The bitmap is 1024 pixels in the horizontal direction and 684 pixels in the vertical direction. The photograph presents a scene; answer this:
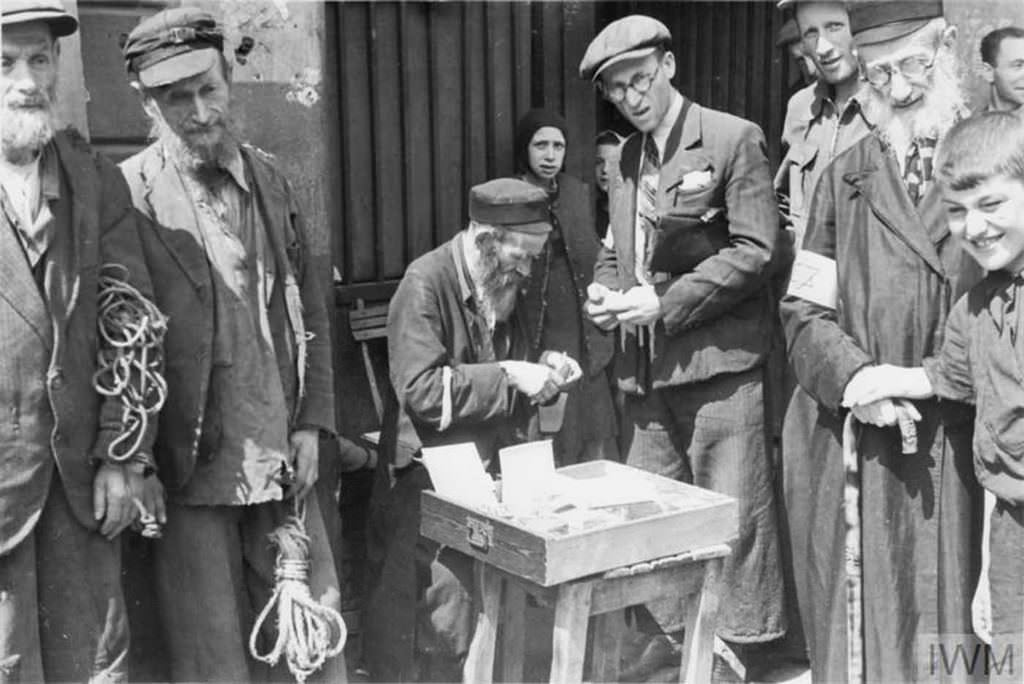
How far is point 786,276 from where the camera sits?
4.31 m

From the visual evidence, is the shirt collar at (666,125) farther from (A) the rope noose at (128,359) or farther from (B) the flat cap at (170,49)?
(A) the rope noose at (128,359)

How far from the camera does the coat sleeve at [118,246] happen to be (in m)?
3.14

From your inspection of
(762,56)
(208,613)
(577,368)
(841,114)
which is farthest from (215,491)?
(762,56)

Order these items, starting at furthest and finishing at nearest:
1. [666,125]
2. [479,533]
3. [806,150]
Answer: [806,150]
[666,125]
[479,533]

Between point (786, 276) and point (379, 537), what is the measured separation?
166 cm

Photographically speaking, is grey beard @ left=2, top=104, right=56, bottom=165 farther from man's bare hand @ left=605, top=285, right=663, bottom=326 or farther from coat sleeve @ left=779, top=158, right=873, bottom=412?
coat sleeve @ left=779, top=158, right=873, bottom=412

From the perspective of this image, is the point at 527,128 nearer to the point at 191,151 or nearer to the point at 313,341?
the point at 313,341

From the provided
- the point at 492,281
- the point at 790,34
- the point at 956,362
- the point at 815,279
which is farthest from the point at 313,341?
the point at 790,34

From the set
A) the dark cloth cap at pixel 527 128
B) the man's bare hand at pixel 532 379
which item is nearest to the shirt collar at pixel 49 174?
the man's bare hand at pixel 532 379

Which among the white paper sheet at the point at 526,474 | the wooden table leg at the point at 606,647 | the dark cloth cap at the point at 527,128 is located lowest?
the wooden table leg at the point at 606,647

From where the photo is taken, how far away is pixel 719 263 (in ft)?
13.3

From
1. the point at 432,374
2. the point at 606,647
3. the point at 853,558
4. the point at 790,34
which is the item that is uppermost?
the point at 790,34

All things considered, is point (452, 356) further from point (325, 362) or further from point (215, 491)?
point (215, 491)

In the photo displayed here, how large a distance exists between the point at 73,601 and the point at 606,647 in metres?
1.59
